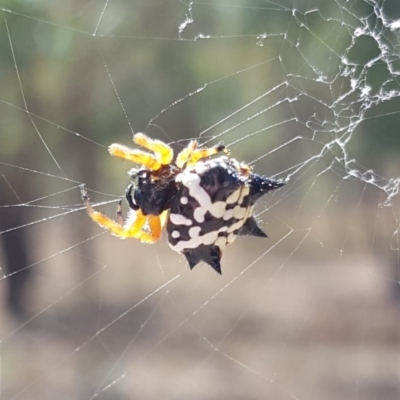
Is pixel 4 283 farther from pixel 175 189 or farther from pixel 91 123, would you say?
pixel 175 189

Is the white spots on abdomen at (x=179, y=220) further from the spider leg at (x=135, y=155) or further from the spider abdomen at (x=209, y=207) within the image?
the spider leg at (x=135, y=155)

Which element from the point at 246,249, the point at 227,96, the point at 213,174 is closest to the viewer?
the point at 213,174

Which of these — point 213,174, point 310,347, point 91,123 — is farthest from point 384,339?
point 213,174

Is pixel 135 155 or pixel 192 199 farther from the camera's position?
pixel 135 155

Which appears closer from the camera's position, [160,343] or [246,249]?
[160,343]

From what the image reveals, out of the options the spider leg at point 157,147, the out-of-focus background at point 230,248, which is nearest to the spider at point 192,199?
the spider leg at point 157,147

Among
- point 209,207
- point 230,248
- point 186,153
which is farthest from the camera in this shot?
point 230,248

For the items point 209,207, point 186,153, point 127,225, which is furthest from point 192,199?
point 127,225

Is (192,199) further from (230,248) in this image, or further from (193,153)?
(230,248)
